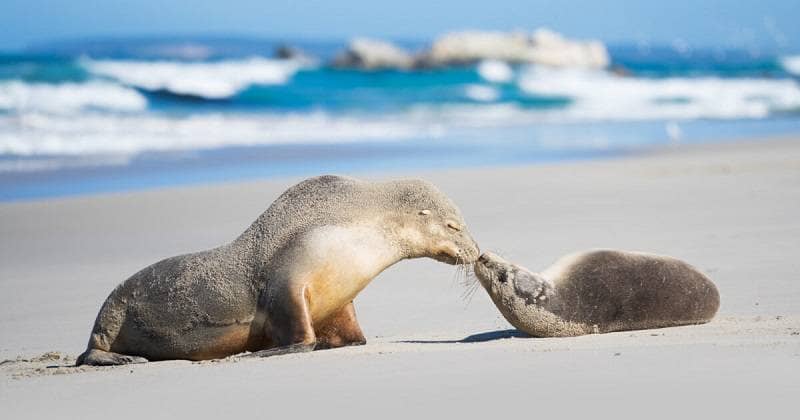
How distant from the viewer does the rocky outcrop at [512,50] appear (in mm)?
68812

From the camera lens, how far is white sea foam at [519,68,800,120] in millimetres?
33875

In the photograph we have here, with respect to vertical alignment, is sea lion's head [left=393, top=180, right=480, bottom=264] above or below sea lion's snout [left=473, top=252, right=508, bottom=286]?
above

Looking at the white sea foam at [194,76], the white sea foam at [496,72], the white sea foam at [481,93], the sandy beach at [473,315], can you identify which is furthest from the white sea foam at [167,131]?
the white sea foam at [496,72]

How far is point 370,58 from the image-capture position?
6600 centimetres

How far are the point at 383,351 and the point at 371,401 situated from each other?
4.00 feet

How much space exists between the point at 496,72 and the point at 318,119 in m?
27.8

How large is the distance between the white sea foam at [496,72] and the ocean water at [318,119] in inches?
10.8

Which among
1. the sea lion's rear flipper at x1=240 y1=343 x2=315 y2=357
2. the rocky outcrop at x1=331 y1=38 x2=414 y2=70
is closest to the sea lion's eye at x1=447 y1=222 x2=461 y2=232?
the sea lion's rear flipper at x1=240 y1=343 x2=315 y2=357

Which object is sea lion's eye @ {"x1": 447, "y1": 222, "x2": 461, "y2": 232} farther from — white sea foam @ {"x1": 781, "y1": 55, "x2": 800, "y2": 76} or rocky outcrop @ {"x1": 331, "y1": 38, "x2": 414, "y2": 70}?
white sea foam @ {"x1": 781, "y1": 55, "x2": 800, "y2": 76}

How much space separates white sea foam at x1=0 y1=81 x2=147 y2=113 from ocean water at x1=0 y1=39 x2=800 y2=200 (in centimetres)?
8

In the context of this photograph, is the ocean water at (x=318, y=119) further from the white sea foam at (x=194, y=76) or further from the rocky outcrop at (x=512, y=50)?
the rocky outcrop at (x=512, y=50)

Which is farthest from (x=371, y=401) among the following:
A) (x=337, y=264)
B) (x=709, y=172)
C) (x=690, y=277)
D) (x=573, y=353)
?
(x=709, y=172)

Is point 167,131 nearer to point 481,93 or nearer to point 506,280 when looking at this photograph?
point 506,280

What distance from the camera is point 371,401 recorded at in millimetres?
4344
